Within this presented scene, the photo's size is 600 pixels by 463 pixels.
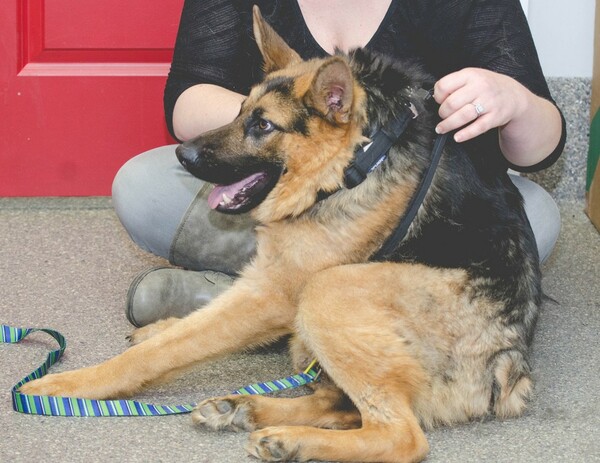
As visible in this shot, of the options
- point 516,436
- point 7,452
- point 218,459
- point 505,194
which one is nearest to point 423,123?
point 505,194

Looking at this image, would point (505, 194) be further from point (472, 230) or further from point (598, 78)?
point (598, 78)

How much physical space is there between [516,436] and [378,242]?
1.68ft

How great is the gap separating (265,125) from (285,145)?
62 mm

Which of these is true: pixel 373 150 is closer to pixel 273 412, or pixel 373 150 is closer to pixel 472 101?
pixel 472 101

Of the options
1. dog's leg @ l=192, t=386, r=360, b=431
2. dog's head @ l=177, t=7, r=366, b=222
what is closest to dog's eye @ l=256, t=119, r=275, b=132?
dog's head @ l=177, t=7, r=366, b=222

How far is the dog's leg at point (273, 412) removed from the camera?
2.03m

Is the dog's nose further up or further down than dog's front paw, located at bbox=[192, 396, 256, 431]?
further up

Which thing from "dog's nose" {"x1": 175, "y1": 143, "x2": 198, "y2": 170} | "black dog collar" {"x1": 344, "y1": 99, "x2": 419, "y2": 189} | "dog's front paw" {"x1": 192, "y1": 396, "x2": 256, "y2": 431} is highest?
"black dog collar" {"x1": 344, "y1": 99, "x2": 419, "y2": 189}

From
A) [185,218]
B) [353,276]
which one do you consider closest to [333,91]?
[353,276]

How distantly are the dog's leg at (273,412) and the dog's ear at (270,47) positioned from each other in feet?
2.53

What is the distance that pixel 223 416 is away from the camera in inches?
80.0

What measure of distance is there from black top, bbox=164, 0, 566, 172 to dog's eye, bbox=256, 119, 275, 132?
0.50 meters

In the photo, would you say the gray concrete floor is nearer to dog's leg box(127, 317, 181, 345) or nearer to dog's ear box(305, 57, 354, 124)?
dog's leg box(127, 317, 181, 345)

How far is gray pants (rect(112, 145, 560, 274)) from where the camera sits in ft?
8.71
